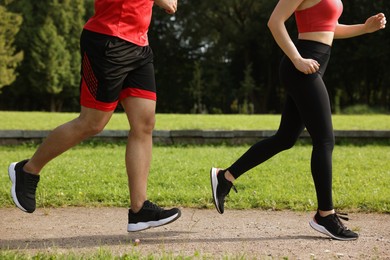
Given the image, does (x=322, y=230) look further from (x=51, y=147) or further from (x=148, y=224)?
(x=51, y=147)

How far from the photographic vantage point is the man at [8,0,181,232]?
3.74m

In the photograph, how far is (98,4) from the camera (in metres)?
3.79

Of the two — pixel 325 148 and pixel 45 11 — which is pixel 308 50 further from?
pixel 45 11

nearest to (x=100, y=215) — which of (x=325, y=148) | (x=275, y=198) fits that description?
(x=275, y=198)

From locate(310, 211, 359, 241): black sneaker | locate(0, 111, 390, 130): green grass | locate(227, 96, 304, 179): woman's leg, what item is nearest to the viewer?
locate(310, 211, 359, 241): black sneaker

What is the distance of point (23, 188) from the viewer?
400cm

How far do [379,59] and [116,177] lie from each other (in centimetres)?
3180

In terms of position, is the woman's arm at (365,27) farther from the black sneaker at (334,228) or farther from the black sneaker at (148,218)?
the black sneaker at (148,218)

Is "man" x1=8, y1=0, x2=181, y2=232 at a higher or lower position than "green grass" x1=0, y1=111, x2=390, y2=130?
higher

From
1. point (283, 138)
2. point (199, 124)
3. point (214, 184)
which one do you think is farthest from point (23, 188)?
point (199, 124)

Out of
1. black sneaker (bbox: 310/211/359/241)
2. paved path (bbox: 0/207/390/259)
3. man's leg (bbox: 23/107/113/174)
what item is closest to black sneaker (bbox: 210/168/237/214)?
paved path (bbox: 0/207/390/259)

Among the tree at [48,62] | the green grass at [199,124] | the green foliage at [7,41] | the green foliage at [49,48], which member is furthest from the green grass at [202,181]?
the green foliage at [49,48]

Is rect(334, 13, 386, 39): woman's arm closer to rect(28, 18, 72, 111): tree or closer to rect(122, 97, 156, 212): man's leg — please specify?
rect(122, 97, 156, 212): man's leg

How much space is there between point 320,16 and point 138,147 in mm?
1531
